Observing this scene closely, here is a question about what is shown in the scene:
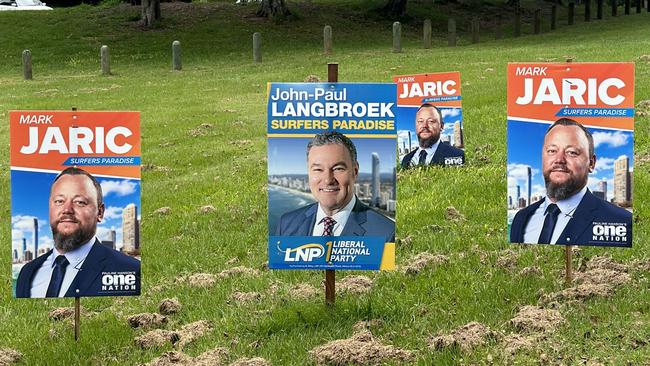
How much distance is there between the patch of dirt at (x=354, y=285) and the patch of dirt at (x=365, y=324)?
2.45 ft

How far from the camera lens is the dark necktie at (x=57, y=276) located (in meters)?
6.39

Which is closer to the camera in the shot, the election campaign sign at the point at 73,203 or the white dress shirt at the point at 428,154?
the election campaign sign at the point at 73,203

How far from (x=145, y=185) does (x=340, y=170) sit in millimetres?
7137

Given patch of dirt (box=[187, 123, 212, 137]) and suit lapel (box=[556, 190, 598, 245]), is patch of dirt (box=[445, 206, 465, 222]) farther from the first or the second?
patch of dirt (box=[187, 123, 212, 137])

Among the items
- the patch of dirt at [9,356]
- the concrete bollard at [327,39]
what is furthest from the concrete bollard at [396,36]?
the patch of dirt at [9,356]

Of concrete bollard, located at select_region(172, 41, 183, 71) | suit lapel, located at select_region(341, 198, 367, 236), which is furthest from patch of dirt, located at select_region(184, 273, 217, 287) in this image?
concrete bollard, located at select_region(172, 41, 183, 71)

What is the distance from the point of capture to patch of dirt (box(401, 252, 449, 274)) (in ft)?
25.1

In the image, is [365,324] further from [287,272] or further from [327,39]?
[327,39]

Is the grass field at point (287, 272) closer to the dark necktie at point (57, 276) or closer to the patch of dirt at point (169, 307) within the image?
the patch of dirt at point (169, 307)

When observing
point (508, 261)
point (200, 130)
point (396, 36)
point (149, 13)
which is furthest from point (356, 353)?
point (149, 13)

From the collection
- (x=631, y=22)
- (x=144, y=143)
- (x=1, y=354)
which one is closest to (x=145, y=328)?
(x=1, y=354)

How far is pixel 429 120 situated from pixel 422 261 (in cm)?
441

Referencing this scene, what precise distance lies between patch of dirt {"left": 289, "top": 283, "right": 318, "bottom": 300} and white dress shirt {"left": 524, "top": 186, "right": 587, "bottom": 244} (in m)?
1.73

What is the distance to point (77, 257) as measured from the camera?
6402 mm
